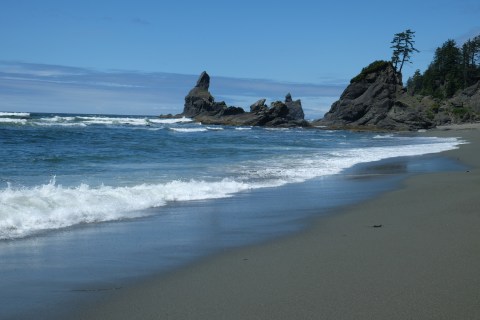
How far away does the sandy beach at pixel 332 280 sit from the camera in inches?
146

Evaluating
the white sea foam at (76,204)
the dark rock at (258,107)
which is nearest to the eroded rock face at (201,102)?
the dark rock at (258,107)

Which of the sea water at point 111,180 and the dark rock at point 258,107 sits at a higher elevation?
the dark rock at point 258,107

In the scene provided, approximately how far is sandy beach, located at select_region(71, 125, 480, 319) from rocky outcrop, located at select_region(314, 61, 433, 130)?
54.4m

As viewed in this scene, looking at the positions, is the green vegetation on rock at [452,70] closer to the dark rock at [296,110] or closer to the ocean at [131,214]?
the dark rock at [296,110]

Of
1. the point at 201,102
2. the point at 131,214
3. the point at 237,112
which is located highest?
the point at 201,102

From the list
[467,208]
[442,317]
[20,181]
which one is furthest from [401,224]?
[20,181]

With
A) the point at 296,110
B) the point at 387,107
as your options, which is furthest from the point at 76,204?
the point at 296,110

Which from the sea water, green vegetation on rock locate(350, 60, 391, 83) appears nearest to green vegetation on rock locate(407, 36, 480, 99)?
green vegetation on rock locate(350, 60, 391, 83)

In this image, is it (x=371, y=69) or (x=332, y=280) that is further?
(x=371, y=69)

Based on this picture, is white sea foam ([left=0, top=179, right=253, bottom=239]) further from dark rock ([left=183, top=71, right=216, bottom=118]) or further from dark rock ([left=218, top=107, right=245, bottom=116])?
dark rock ([left=183, top=71, right=216, bottom=118])

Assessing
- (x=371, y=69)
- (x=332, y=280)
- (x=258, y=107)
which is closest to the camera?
(x=332, y=280)

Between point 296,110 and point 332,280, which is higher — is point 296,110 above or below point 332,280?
above

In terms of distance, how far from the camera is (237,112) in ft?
272

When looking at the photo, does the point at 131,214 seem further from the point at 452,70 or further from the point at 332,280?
the point at 452,70
